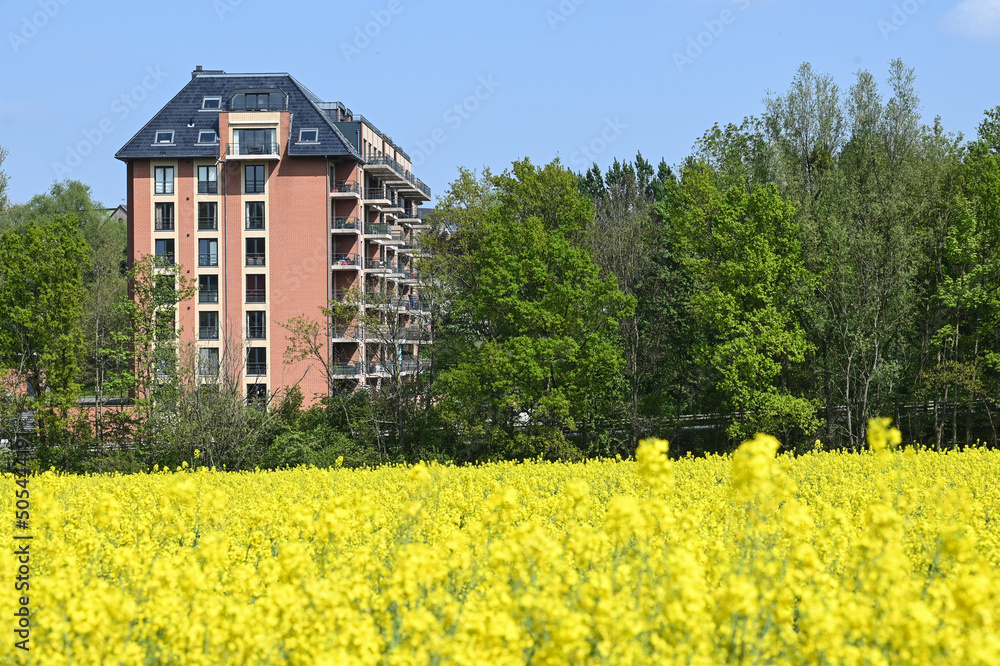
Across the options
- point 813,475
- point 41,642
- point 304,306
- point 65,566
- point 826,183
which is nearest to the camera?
point 41,642

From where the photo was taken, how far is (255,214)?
57094 millimetres

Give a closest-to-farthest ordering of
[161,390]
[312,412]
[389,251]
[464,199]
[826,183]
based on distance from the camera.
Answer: [161,390], [312,412], [826,183], [464,199], [389,251]

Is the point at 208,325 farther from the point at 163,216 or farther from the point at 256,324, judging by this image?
the point at 163,216

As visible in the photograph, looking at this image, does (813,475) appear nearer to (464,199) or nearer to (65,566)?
(65,566)

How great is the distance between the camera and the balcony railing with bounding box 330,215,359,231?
190 ft

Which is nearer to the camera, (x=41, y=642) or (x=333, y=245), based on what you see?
(x=41, y=642)

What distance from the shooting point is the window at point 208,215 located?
5706 cm

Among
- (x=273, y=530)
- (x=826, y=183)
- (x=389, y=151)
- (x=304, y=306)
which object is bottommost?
(x=273, y=530)

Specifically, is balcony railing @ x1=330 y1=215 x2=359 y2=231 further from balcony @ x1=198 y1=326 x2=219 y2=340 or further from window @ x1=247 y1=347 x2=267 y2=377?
balcony @ x1=198 y1=326 x2=219 y2=340

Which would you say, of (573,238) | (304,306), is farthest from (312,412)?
(304,306)

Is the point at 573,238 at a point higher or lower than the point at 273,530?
higher

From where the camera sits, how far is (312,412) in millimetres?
39969

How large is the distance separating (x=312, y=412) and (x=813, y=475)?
25880mm

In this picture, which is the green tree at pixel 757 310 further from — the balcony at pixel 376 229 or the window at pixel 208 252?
the window at pixel 208 252
